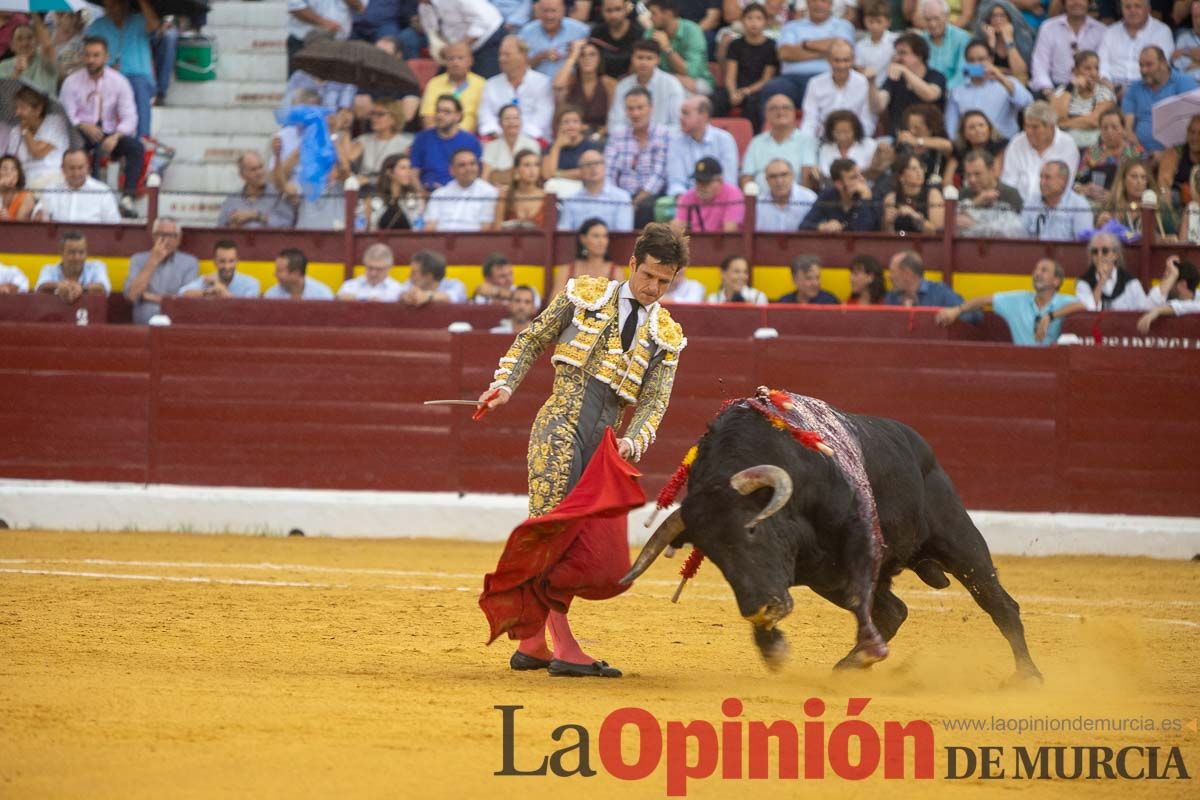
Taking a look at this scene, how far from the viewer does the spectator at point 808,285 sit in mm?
9609

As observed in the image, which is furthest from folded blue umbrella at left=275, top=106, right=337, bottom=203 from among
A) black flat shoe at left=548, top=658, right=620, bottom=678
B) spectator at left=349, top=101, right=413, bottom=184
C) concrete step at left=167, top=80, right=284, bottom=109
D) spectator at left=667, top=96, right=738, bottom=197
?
black flat shoe at left=548, top=658, right=620, bottom=678

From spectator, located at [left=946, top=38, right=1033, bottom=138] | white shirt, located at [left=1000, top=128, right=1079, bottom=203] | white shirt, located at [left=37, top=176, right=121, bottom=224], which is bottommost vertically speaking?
white shirt, located at [left=37, top=176, right=121, bottom=224]

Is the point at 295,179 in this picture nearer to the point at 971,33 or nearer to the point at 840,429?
the point at 971,33

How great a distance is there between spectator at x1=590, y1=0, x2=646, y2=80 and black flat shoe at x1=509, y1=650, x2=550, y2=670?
282 inches

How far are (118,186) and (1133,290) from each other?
7113mm

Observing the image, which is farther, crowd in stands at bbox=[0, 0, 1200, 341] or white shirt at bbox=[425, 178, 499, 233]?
white shirt at bbox=[425, 178, 499, 233]

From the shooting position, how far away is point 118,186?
38.6ft

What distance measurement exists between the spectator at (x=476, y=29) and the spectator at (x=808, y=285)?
3.56 m

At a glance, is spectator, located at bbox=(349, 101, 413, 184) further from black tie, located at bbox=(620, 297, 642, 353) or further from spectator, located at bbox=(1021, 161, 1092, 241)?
black tie, located at bbox=(620, 297, 642, 353)

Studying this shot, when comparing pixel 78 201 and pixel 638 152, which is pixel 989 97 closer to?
pixel 638 152

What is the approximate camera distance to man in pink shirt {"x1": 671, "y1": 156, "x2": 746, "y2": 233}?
1005 centimetres

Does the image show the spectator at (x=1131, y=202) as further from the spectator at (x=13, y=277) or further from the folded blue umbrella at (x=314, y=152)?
the spectator at (x=13, y=277)

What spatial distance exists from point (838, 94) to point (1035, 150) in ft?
4.82

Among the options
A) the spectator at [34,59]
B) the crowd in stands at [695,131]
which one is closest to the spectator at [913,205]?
the crowd in stands at [695,131]
